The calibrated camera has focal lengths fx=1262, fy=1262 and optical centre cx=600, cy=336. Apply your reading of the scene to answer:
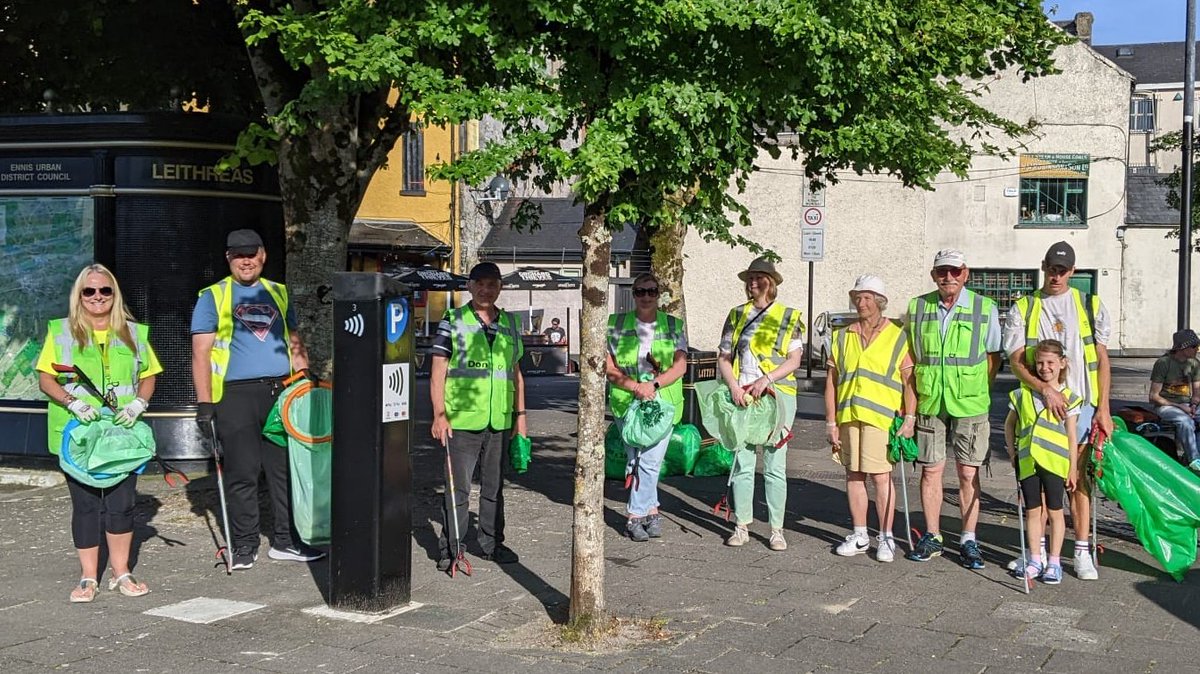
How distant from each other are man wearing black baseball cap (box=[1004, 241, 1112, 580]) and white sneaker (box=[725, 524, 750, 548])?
1986 mm

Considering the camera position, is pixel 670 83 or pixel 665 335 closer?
pixel 670 83

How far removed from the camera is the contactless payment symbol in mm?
6387

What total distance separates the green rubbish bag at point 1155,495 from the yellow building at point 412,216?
28.2 meters

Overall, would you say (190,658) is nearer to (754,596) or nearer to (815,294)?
(754,596)

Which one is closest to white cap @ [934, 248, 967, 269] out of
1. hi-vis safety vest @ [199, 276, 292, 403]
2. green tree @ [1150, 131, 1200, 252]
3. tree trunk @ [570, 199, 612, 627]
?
tree trunk @ [570, 199, 612, 627]

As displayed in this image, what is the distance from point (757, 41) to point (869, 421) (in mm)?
2763


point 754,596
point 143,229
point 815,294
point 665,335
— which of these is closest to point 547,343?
point 815,294

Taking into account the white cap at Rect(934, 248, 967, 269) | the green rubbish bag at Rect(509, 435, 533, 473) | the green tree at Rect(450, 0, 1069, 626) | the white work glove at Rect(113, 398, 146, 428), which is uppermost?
the green tree at Rect(450, 0, 1069, 626)

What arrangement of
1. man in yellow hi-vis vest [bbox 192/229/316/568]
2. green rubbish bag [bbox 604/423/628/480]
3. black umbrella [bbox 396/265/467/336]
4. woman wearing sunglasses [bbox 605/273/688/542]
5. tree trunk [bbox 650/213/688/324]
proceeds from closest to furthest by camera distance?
man in yellow hi-vis vest [bbox 192/229/316/568] < woman wearing sunglasses [bbox 605/273/688/542] < green rubbish bag [bbox 604/423/628/480] < tree trunk [bbox 650/213/688/324] < black umbrella [bbox 396/265/467/336]

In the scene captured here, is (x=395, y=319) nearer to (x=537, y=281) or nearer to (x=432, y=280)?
(x=432, y=280)

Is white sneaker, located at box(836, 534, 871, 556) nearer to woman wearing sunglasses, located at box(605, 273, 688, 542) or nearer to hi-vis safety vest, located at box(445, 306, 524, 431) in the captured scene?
woman wearing sunglasses, located at box(605, 273, 688, 542)

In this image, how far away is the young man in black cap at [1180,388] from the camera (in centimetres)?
995

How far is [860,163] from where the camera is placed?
7.21 m

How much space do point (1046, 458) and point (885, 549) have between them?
1114mm
